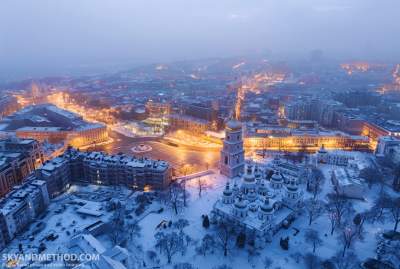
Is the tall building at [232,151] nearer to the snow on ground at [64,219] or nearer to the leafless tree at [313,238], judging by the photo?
the snow on ground at [64,219]

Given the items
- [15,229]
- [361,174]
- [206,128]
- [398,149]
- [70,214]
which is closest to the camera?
[15,229]

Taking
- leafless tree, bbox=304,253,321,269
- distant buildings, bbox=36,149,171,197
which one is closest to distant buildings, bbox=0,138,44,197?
distant buildings, bbox=36,149,171,197

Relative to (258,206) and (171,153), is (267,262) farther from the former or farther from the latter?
(171,153)

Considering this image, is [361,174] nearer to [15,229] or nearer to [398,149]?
[398,149]

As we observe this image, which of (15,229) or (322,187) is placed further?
(322,187)

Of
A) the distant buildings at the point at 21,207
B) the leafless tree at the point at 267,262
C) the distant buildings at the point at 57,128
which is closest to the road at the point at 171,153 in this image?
the distant buildings at the point at 57,128

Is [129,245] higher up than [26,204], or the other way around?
[26,204]

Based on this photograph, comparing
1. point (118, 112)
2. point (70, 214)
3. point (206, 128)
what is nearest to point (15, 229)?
point (70, 214)
